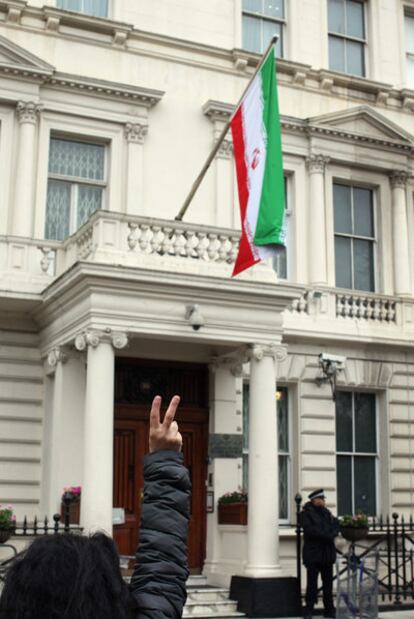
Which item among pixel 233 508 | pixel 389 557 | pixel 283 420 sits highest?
pixel 283 420

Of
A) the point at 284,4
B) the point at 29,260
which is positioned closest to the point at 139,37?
the point at 284,4

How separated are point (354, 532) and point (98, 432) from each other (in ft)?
17.3

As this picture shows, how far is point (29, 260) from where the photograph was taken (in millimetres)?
15844

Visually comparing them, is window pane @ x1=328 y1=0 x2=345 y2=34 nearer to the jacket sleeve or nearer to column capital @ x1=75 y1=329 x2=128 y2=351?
column capital @ x1=75 y1=329 x2=128 y2=351

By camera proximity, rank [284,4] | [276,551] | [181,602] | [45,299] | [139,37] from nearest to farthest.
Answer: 1. [181,602]
2. [276,551]
3. [45,299]
4. [139,37]
5. [284,4]

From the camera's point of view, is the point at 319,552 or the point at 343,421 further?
the point at 343,421

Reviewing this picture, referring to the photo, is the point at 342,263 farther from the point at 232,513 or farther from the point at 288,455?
the point at 232,513

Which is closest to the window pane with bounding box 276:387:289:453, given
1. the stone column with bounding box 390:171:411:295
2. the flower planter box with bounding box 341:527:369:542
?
the flower planter box with bounding box 341:527:369:542

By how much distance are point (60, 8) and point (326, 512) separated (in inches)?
416

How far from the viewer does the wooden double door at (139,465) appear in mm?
15695

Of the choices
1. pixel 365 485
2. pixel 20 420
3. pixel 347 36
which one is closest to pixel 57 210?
pixel 20 420

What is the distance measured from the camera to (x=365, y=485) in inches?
737

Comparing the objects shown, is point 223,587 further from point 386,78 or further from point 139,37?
point 386,78

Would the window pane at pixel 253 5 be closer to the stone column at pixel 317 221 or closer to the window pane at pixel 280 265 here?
the stone column at pixel 317 221
